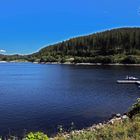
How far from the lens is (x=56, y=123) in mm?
33906

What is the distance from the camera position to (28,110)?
41.6 meters

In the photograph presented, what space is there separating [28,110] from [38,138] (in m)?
30.8

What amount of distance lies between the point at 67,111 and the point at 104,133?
2753cm

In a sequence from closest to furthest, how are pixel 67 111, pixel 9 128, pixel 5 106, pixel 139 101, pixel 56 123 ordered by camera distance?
pixel 139 101, pixel 9 128, pixel 56 123, pixel 67 111, pixel 5 106

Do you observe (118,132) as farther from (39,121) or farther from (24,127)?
(39,121)

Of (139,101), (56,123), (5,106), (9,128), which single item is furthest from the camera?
(5,106)

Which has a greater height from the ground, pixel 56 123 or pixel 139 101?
pixel 139 101

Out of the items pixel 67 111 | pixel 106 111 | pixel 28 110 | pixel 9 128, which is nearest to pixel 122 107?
pixel 106 111

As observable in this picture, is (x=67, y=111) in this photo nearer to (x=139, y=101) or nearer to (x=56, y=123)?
(x=56, y=123)

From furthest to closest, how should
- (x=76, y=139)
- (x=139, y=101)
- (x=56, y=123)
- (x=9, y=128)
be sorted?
1. (x=56, y=123)
2. (x=9, y=128)
3. (x=139, y=101)
4. (x=76, y=139)

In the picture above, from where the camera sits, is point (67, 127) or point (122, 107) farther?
point (122, 107)

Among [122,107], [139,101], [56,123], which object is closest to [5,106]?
[56,123]

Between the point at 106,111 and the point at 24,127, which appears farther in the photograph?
the point at 106,111

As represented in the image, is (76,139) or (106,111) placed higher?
(76,139)
